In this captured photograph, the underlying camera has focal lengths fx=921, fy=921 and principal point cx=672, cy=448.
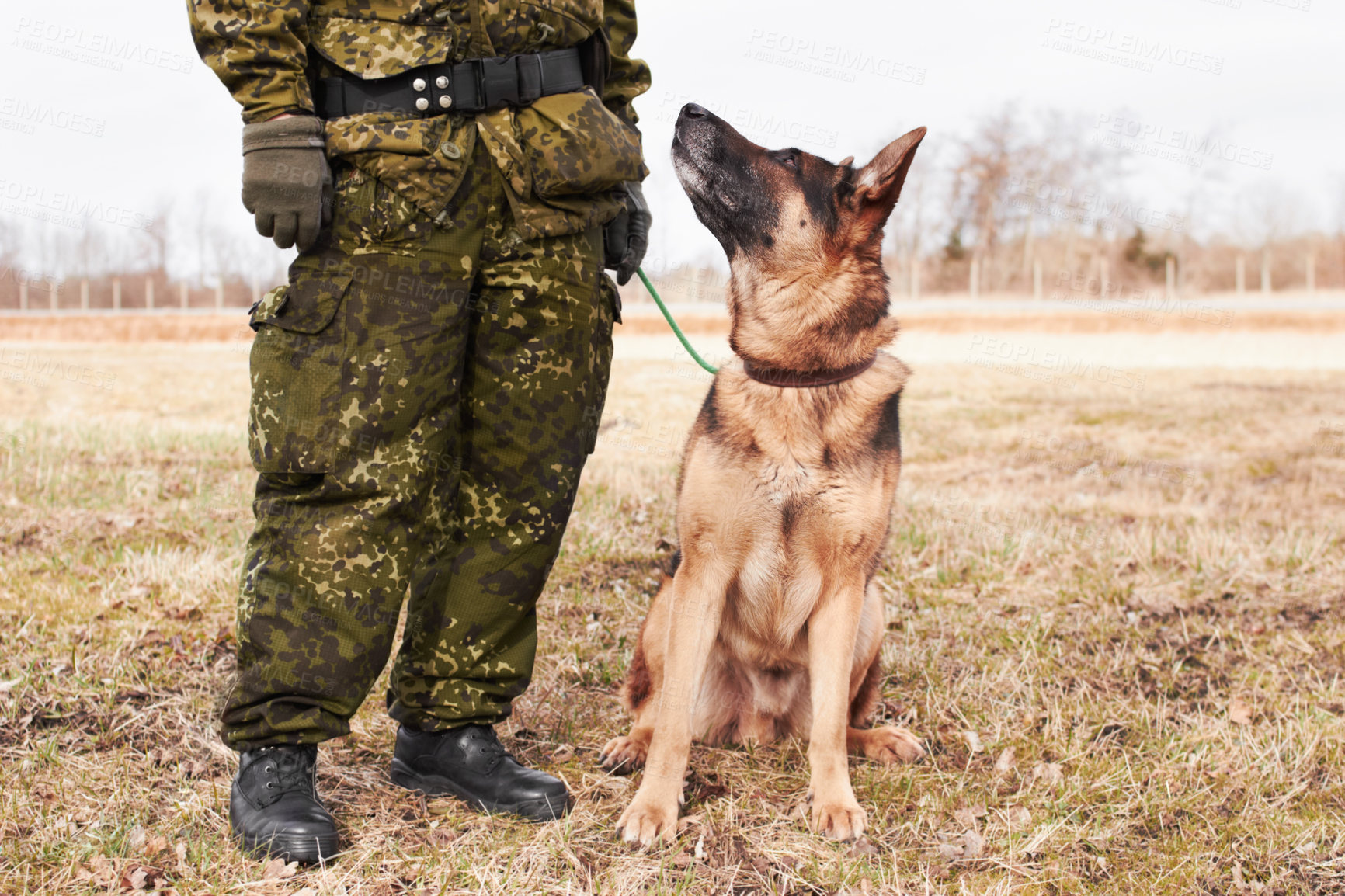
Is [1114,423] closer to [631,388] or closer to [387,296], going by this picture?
[631,388]

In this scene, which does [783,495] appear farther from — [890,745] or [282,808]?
[282,808]

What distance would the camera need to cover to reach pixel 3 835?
2.53 m

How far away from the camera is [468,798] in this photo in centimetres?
280

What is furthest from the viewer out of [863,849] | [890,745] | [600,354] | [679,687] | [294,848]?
[890,745]

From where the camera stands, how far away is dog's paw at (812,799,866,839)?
2666 mm

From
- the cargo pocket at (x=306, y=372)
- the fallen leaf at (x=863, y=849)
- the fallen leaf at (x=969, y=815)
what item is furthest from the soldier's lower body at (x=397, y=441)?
the fallen leaf at (x=969, y=815)

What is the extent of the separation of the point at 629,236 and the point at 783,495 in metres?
1.07

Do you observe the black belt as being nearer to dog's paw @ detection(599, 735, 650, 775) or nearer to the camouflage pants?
the camouflage pants

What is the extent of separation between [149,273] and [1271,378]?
24019 millimetres

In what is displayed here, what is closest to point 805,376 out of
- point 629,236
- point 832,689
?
point 629,236

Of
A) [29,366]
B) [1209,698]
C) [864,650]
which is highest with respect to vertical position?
[29,366]

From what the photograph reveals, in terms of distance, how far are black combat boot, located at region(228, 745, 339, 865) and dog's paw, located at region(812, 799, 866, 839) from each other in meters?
1.36

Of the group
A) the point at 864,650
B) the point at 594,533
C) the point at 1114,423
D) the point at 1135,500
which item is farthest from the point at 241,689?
the point at 1114,423

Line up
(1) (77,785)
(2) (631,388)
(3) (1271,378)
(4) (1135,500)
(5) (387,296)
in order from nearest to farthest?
1. (5) (387,296)
2. (1) (77,785)
3. (4) (1135,500)
4. (2) (631,388)
5. (3) (1271,378)
